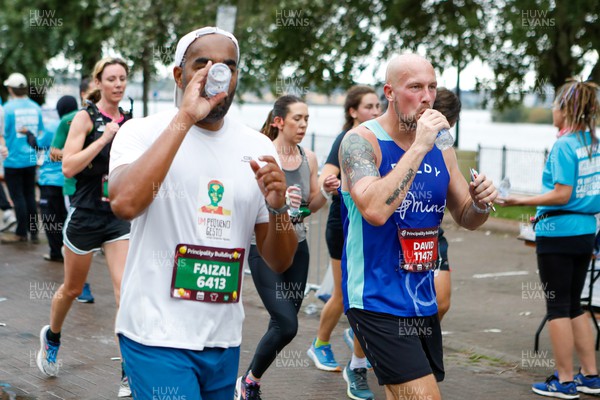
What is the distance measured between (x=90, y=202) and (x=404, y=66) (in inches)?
123

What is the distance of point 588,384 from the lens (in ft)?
21.4

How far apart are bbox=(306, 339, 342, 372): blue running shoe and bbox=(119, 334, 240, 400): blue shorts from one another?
12.0ft

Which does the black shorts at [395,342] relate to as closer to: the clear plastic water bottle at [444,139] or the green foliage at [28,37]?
the clear plastic water bottle at [444,139]

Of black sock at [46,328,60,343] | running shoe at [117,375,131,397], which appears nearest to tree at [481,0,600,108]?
black sock at [46,328,60,343]

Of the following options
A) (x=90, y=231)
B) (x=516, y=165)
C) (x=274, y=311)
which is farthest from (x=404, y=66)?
(x=516, y=165)

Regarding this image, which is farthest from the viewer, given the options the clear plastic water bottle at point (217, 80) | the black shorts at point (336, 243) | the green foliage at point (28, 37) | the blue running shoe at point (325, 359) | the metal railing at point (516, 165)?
the green foliage at point (28, 37)

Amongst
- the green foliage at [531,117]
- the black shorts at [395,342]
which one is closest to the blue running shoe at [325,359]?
the black shorts at [395,342]

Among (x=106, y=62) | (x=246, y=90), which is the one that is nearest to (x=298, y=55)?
(x=246, y=90)

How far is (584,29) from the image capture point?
1469cm

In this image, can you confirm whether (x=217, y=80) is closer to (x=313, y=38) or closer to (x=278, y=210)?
(x=278, y=210)

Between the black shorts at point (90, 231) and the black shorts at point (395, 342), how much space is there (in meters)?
2.63

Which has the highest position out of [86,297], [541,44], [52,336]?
[541,44]

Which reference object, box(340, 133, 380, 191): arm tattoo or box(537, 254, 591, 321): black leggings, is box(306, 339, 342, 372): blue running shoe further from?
box(340, 133, 380, 191): arm tattoo

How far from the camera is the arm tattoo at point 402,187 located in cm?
378
